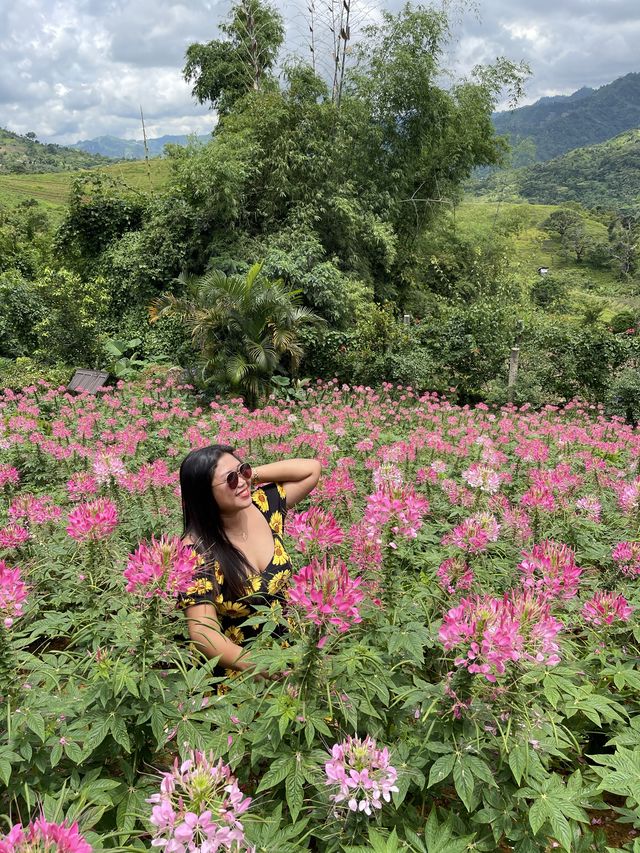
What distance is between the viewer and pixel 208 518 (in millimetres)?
1764

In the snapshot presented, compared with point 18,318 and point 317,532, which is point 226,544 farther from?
point 18,318

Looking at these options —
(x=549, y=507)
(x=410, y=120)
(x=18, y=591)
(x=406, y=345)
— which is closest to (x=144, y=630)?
(x=18, y=591)

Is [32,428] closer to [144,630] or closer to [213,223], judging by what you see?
[144,630]

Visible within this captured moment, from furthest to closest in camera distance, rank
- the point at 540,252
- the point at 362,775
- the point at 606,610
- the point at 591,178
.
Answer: the point at 591,178, the point at 540,252, the point at 606,610, the point at 362,775

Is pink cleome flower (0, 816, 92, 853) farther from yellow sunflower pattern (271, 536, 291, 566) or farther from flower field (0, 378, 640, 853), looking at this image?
yellow sunflower pattern (271, 536, 291, 566)

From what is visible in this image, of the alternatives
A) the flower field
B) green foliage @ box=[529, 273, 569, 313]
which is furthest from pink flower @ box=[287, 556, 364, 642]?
green foliage @ box=[529, 273, 569, 313]

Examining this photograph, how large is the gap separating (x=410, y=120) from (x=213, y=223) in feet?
19.4

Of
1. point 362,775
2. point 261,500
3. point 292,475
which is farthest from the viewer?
point 292,475

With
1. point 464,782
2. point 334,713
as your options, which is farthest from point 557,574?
point 334,713

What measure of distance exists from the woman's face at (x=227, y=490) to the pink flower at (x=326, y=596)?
67cm

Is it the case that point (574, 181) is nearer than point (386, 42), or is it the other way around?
point (386, 42)

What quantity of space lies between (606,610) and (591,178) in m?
96.3

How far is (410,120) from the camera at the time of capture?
510 inches

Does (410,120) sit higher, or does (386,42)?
(386,42)
